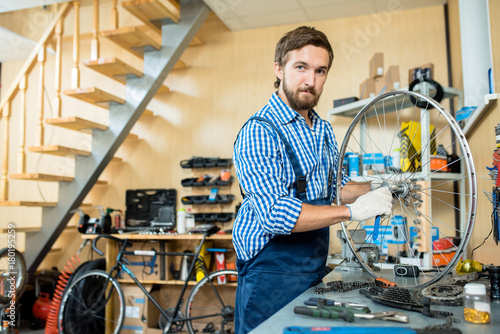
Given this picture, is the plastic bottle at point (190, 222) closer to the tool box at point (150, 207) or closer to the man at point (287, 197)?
the tool box at point (150, 207)

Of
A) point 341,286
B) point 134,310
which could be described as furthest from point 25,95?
point 341,286

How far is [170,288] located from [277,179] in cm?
306

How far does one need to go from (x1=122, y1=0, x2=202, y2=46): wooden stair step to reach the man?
6.82 feet

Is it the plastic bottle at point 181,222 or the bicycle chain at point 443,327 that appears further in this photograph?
the plastic bottle at point 181,222

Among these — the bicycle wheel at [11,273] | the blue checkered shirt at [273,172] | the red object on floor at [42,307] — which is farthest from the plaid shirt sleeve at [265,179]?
the red object on floor at [42,307]

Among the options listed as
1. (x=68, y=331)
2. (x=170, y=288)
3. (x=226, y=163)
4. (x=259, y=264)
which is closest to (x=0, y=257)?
(x=68, y=331)

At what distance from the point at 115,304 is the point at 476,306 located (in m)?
3.34

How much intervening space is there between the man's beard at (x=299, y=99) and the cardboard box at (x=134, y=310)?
108 inches

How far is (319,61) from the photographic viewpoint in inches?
55.9

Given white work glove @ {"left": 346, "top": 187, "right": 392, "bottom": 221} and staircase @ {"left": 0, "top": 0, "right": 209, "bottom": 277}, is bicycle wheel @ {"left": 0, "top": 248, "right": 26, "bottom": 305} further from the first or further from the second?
white work glove @ {"left": 346, "top": 187, "right": 392, "bottom": 221}

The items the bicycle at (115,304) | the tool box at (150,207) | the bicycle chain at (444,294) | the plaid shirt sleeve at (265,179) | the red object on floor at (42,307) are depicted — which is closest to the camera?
the bicycle chain at (444,294)

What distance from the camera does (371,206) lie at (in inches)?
48.6

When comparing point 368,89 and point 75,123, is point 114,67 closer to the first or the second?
point 75,123

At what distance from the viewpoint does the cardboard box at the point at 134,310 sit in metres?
3.55
